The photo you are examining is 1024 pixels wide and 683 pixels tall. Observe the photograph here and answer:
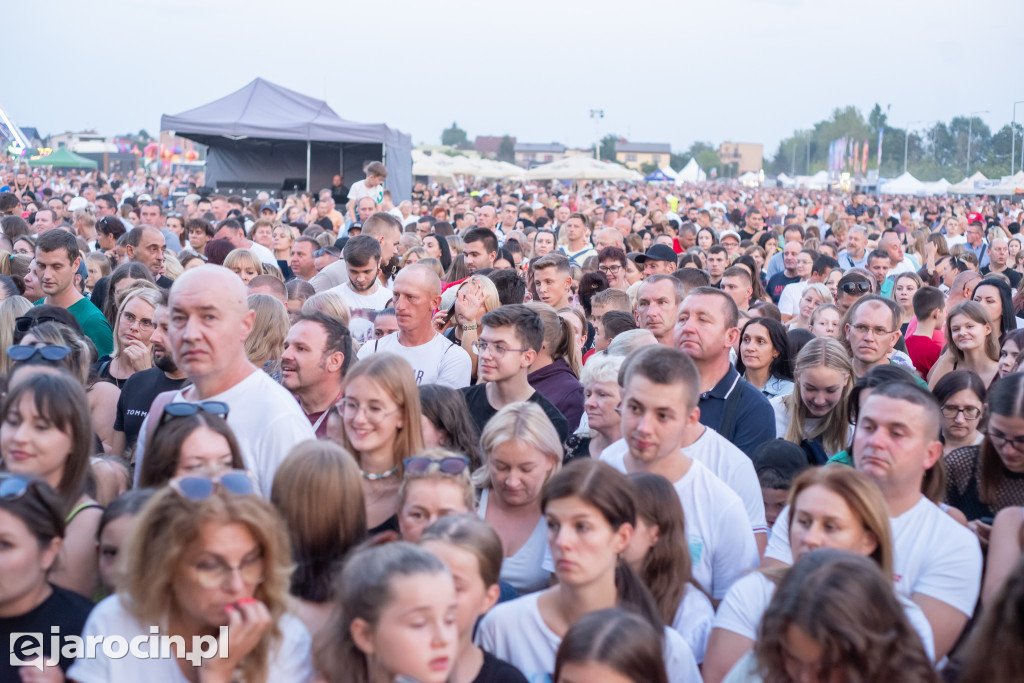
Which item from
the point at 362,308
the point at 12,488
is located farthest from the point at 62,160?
the point at 12,488

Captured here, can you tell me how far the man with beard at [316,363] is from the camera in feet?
16.0

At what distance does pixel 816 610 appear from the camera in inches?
105

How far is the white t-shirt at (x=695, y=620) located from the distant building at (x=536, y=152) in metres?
145

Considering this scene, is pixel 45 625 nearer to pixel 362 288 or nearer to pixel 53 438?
pixel 53 438

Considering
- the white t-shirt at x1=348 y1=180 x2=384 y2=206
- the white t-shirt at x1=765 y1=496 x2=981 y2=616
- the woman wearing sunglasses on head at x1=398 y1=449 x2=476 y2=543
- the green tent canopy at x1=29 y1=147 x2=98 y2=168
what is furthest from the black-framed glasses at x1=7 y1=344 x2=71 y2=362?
the green tent canopy at x1=29 y1=147 x2=98 y2=168

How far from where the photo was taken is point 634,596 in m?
3.29

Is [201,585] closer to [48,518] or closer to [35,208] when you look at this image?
[48,518]

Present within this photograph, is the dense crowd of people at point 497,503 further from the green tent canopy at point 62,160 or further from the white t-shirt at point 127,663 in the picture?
the green tent canopy at point 62,160

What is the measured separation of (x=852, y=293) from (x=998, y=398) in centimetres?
461

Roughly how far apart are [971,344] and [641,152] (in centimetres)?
17245

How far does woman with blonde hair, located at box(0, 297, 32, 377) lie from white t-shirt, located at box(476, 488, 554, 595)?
10.7 feet

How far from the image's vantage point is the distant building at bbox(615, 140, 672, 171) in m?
167

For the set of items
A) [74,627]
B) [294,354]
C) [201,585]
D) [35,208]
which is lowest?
[74,627]

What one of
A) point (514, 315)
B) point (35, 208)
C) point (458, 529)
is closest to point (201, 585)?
point (458, 529)
